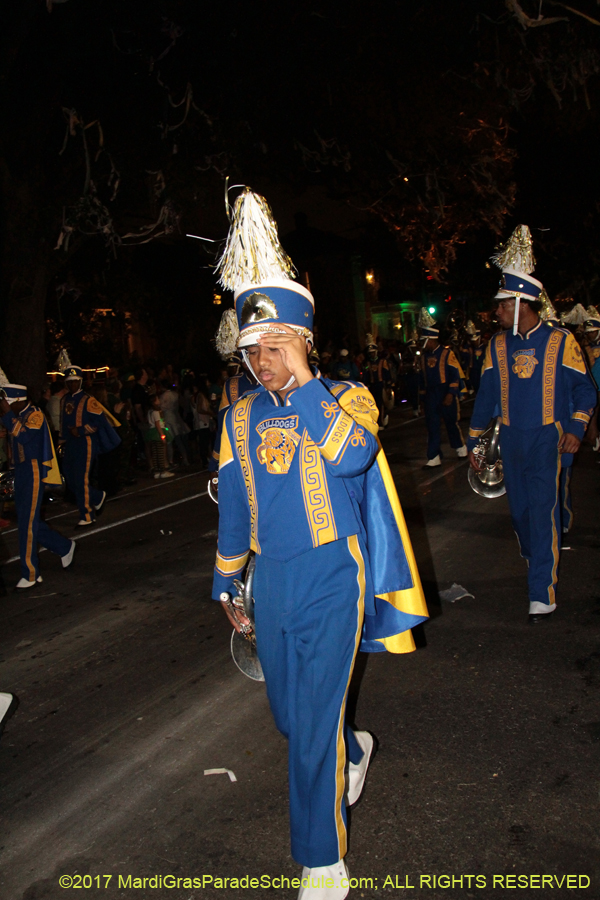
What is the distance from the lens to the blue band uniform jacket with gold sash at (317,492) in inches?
98.3

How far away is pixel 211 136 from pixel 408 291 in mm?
43642

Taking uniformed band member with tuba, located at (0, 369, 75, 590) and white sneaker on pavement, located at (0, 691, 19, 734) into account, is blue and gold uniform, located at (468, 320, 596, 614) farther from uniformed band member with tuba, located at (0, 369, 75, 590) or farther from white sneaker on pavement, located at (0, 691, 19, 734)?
uniformed band member with tuba, located at (0, 369, 75, 590)

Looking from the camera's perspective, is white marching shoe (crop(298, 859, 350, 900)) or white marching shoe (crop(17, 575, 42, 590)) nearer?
white marching shoe (crop(298, 859, 350, 900))

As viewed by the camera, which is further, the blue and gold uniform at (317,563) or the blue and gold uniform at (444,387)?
the blue and gold uniform at (444,387)

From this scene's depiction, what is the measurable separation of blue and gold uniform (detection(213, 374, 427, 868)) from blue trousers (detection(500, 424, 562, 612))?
251 cm

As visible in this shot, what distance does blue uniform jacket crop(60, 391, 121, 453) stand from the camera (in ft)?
31.0

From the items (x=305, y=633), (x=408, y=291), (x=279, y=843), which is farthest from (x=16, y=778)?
(x=408, y=291)

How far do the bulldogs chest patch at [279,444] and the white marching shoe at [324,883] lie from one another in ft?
4.62

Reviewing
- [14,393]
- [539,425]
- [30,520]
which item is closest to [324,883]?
[539,425]

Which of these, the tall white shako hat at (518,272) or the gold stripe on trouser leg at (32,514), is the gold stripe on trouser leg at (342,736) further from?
the gold stripe on trouser leg at (32,514)

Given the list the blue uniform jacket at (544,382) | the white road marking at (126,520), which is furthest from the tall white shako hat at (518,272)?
the white road marking at (126,520)

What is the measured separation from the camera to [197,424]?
15234mm

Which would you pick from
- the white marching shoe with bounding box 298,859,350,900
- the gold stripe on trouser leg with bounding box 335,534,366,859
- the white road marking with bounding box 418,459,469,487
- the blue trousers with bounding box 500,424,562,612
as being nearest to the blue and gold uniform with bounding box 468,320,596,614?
the blue trousers with bounding box 500,424,562,612

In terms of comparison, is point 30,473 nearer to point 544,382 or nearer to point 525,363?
point 525,363
